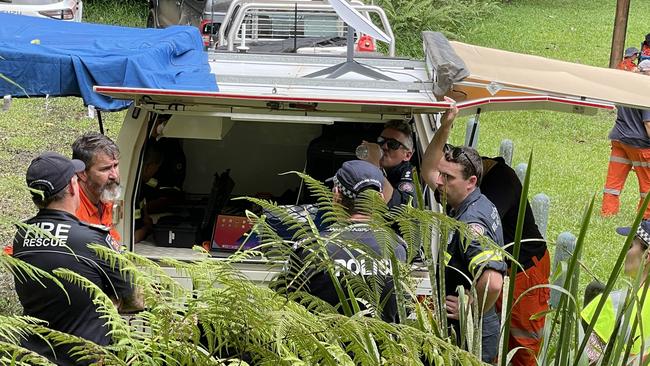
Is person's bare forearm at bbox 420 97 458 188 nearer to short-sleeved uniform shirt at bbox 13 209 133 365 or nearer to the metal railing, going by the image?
short-sleeved uniform shirt at bbox 13 209 133 365

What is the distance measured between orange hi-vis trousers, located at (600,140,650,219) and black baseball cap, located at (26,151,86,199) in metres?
6.92

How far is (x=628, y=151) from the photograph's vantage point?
9.60m

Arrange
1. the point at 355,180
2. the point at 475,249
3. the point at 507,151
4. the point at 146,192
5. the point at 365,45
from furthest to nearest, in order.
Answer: the point at 365,45, the point at 507,151, the point at 146,192, the point at 475,249, the point at 355,180

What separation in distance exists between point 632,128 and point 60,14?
9308 mm

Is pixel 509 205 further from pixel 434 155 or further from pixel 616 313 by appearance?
pixel 616 313

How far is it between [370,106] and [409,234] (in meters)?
2.34

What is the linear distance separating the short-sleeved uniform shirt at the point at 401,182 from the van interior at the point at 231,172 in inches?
9.3

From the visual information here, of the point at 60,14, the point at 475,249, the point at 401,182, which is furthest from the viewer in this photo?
the point at 60,14

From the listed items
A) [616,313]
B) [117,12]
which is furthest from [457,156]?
[117,12]

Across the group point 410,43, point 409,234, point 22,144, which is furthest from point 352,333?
point 410,43

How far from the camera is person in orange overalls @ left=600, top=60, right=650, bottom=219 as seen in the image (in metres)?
9.26

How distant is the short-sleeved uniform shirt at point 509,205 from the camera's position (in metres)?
5.18

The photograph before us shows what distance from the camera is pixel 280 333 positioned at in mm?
1806

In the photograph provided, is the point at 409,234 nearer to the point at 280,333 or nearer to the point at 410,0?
the point at 280,333
